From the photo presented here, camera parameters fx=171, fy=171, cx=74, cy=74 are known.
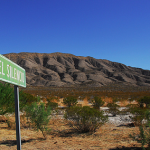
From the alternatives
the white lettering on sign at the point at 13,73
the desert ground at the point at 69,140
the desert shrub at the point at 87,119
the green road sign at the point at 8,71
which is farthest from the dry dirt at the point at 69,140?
the green road sign at the point at 8,71

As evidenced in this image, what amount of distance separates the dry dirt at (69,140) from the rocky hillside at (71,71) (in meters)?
72.7

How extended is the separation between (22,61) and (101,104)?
98819 millimetres

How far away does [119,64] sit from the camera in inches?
5039

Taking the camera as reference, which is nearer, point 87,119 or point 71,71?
point 87,119

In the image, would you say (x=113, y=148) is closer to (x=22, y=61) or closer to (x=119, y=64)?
(x=22, y=61)

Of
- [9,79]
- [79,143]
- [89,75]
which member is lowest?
[79,143]

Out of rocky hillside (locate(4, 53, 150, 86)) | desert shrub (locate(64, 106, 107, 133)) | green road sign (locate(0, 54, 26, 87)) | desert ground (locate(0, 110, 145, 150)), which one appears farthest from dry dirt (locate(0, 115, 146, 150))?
rocky hillside (locate(4, 53, 150, 86))

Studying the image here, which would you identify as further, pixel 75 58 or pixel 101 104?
pixel 75 58

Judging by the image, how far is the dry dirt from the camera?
251 inches

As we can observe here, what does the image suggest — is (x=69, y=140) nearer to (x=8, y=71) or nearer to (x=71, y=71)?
(x=8, y=71)

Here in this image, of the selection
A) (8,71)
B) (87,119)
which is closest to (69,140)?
(87,119)

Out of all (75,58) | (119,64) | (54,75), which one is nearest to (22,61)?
(54,75)

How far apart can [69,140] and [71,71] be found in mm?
98780

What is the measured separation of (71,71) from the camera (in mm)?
105938
